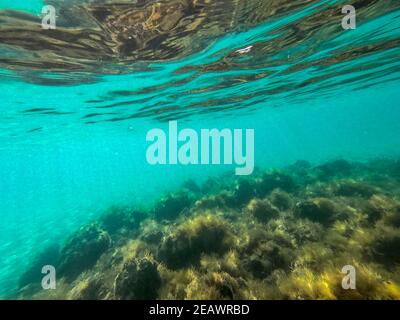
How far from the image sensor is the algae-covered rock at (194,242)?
9.03 m

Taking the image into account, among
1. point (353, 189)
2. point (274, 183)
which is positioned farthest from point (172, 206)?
point (353, 189)

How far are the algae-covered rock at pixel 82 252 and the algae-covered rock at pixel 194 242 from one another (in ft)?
20.5

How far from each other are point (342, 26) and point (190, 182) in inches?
698

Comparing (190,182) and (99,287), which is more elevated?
(190,182)

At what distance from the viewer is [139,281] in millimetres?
8133

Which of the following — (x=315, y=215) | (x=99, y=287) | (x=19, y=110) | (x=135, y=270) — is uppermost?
(x=19, y=110)

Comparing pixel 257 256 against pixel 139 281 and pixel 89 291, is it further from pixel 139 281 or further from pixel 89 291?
pixel 89 291

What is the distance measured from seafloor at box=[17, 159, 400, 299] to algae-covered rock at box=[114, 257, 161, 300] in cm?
3

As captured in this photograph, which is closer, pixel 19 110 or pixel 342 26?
pixel 342 26

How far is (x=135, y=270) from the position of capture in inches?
327

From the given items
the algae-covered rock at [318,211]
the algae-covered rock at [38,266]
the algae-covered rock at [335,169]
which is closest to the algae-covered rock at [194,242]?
the algae-covered rock at [318,211]

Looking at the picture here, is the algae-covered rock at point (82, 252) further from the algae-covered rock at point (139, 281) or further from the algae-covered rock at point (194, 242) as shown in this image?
the algae-covered rock at point (194, 242)
